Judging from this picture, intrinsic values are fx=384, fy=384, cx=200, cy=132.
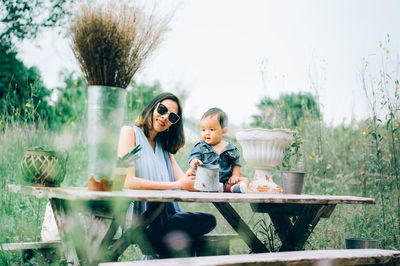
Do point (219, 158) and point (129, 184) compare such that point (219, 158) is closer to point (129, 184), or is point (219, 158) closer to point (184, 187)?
point (184, 187)

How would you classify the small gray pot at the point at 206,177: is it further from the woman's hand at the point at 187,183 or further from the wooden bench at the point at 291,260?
the wooden bench at the point at 291,260

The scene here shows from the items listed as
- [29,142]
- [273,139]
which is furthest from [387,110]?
[29,142]

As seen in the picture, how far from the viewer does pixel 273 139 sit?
115 inches

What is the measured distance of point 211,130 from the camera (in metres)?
3.14

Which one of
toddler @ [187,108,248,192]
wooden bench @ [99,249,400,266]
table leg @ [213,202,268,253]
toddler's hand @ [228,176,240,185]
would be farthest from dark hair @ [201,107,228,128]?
wooden bench @ [99,249,400,266]

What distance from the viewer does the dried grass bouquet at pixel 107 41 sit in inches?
75.3

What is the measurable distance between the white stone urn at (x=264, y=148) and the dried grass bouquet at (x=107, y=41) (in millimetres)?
1243

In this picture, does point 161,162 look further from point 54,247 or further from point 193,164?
point 54,247

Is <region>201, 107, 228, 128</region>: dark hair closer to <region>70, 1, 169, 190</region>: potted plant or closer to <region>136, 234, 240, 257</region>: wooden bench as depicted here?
<region>136, 234, 240, 257</region>: wooden bench

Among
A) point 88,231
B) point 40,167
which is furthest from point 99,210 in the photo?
point 40,167

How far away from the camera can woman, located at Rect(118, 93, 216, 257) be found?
2.68 meters

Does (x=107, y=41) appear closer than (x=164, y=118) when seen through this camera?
Yes

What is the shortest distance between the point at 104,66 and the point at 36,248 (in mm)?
1728

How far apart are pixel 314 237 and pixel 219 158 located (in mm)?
1922
